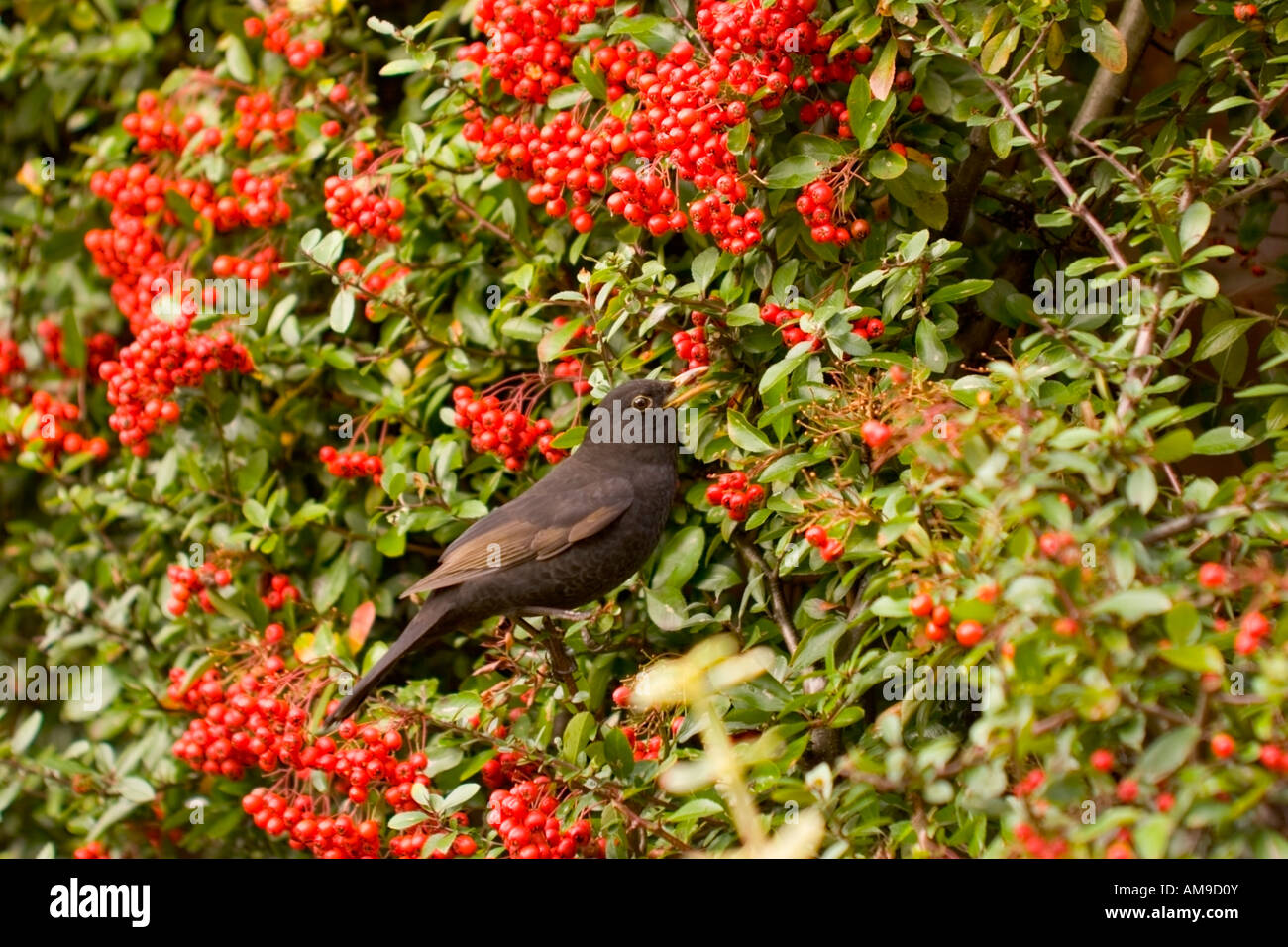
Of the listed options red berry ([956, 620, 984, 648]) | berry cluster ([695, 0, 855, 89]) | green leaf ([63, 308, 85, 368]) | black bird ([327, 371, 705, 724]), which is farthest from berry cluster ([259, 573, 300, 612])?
red berry ([956, 620, 984, 648])

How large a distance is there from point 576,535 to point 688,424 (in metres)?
0.42

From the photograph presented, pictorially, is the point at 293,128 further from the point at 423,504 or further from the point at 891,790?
the point at 891,790

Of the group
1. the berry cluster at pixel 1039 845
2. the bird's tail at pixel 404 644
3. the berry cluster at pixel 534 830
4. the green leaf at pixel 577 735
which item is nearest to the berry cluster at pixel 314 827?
the bird's tail at pixel 404 644

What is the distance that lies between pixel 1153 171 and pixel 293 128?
2.59 m

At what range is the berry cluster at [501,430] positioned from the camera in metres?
3.22

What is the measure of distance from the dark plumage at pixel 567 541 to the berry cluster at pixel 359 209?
87cm

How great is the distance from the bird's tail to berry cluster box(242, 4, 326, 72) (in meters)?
Result: 1.86

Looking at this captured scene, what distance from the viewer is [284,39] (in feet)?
13.2

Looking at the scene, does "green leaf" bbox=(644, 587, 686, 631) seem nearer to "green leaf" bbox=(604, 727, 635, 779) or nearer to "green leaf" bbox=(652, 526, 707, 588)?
"green leaf" bbox=(652, 526, 707, 588)

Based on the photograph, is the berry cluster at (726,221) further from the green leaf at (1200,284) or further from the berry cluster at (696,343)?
the green leaf at (1200,284)

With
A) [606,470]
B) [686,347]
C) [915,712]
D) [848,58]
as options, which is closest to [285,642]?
[606,470]

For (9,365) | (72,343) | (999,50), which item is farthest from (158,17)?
(999,50)

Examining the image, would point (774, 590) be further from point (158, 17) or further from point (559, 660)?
point (158, 17)
